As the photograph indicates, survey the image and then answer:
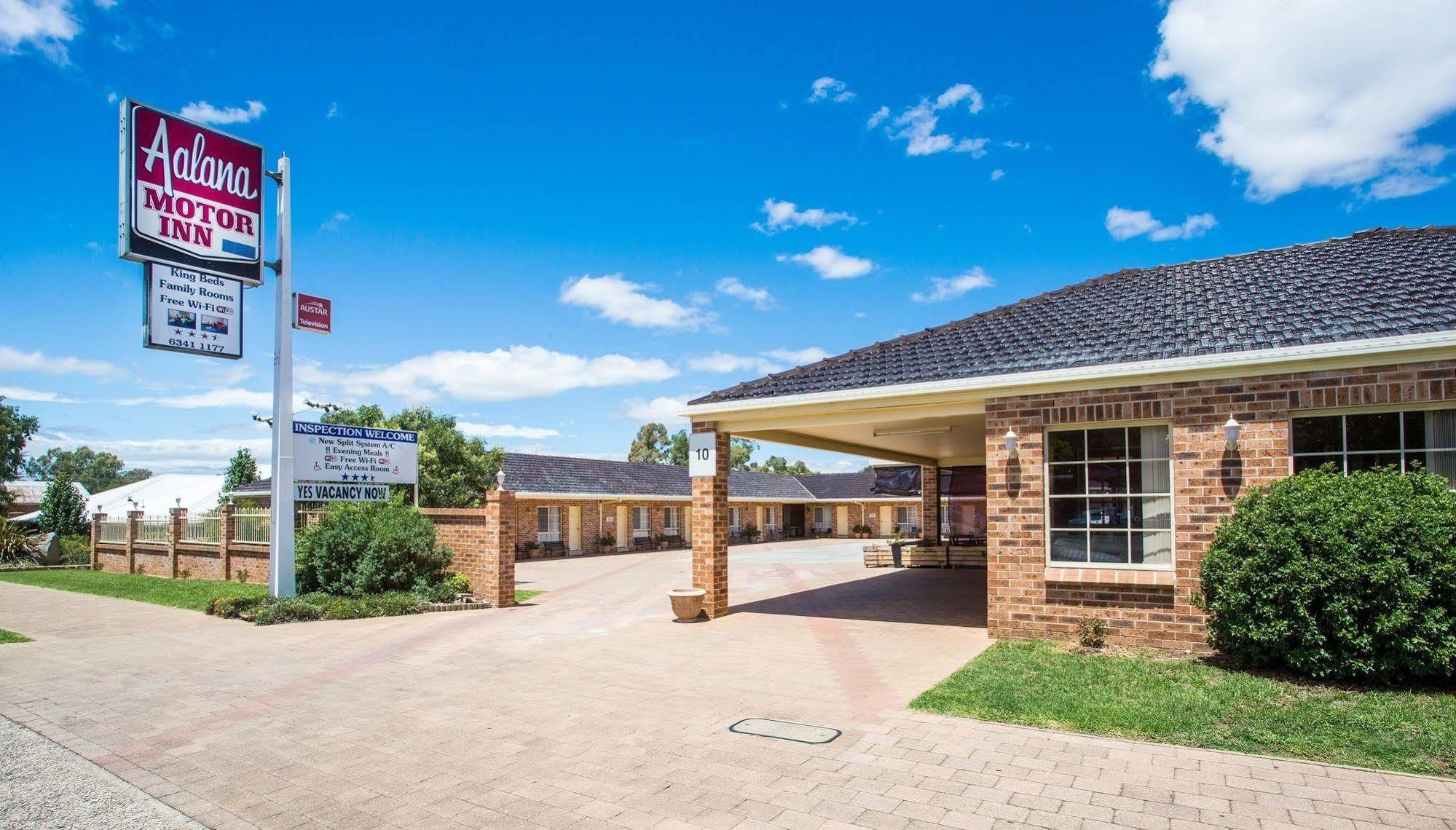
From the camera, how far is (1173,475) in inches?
365

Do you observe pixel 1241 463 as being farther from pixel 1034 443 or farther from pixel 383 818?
pixel 383 818

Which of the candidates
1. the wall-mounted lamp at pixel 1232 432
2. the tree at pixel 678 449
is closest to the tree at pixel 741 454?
the tree at pixel 678 449

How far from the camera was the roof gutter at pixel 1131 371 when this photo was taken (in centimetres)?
809

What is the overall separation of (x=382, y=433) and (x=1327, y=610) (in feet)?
49.7

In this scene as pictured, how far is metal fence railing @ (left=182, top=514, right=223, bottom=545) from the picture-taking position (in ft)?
71.1

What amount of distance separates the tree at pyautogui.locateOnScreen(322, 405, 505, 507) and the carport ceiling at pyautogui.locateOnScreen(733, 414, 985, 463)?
18.3m

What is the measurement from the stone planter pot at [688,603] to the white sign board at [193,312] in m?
8.46

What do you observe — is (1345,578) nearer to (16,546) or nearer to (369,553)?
(369,553)

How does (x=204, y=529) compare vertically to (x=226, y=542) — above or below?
above

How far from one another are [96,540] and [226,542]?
35.9 ft

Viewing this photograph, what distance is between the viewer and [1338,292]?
9.95 meters

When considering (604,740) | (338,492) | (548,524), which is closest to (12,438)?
(548,524)

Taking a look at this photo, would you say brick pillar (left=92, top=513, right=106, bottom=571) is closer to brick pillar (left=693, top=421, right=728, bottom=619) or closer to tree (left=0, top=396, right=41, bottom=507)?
brick pillar (left=693, top=421, right=728, bottom=619)

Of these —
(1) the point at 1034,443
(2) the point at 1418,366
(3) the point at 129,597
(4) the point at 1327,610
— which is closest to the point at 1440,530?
(4) the point at 1327,610
